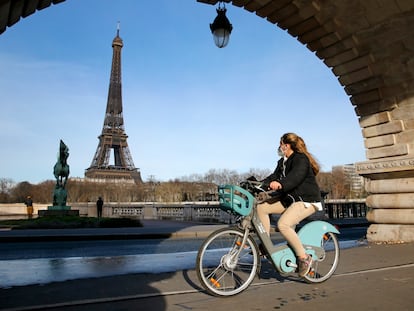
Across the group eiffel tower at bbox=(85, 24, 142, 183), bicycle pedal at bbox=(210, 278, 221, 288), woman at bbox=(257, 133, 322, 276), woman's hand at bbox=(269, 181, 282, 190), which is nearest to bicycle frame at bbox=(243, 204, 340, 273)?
woman at bbox=(257, 133, 322, 276)

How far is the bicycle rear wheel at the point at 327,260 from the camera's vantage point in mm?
4938

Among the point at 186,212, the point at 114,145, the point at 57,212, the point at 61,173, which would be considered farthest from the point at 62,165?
the point at 114,145

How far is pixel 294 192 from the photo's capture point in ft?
15.4

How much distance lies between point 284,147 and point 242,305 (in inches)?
75.5

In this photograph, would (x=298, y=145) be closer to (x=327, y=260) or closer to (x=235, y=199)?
(x=235, y=199)

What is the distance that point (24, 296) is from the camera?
4.33m

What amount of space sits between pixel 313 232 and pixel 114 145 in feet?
325

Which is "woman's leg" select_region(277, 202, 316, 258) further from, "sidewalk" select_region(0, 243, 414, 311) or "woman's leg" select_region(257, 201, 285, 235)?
"sidewalk" select_region(0, 243, 414, 311)

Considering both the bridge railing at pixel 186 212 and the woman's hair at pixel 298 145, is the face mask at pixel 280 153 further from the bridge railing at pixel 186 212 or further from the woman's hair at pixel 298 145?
the bridge railing at pixel 186 212

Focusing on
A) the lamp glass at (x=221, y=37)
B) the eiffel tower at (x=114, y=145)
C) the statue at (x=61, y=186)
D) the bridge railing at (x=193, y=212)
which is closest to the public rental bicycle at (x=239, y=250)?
the lamp glass at (x=221, y=37)

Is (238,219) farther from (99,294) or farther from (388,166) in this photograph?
(388,166)

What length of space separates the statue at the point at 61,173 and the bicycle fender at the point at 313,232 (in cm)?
2136

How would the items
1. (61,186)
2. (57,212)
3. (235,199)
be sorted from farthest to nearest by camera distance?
(61,186)
(57,212)
(235,199)

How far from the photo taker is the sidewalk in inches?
153
